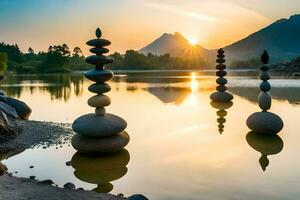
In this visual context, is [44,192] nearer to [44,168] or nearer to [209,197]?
[44,168]

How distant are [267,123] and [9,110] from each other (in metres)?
14.1

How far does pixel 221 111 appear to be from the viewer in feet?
90.8

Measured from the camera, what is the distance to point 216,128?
20.6 meters

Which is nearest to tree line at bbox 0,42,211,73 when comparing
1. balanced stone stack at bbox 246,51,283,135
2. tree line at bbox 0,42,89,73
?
tree line at bbox 0,42,89,73

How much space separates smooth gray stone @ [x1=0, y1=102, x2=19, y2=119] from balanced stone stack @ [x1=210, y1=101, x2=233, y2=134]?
11.6 m

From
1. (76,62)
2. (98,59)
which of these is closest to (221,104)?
(98,59)

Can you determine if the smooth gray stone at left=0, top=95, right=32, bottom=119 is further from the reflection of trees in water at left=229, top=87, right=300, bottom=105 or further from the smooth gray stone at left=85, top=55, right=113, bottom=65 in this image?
the reflection of trees in water at left=229, top=87, right=300, bottom=105

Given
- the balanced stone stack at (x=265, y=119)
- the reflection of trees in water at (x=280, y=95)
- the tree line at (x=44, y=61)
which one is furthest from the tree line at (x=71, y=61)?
the balanced stone stack at (x=265, y=119)

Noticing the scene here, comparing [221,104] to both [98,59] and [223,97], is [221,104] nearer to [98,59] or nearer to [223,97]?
[223,97]

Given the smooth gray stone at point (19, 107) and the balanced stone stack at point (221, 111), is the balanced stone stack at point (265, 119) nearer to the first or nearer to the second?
the balanced stone stack at point (221, 111)

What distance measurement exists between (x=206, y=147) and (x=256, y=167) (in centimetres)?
318

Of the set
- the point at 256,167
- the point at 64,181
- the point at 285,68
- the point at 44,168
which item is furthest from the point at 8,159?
the point at 285,68

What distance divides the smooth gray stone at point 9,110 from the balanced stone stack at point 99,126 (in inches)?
293

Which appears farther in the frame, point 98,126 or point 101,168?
point 98,126
